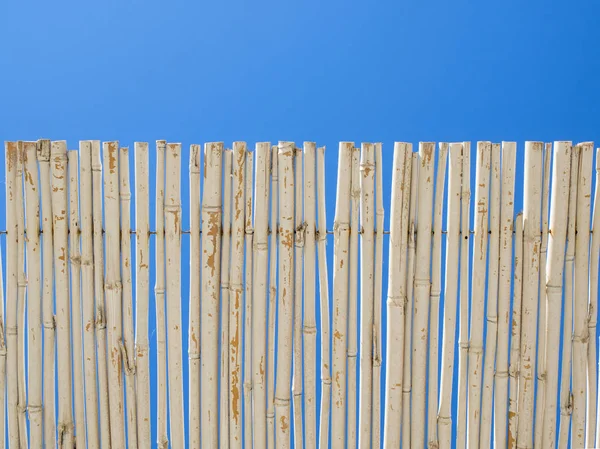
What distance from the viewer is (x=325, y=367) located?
6.48 ft

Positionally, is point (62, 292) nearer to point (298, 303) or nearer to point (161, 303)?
point (161, 303)

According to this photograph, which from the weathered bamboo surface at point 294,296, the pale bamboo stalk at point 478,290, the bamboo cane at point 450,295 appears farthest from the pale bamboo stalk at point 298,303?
the pale bamboo stalk at point 478,290

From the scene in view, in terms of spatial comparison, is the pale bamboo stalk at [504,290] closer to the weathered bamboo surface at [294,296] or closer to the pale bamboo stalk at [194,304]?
the weathered bamboo surface at [294,296]

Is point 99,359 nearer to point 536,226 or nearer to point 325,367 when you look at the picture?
point 325,367

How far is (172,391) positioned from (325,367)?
0.47 meters

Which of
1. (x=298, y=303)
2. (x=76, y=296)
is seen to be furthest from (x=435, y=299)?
(x=76, y=296)

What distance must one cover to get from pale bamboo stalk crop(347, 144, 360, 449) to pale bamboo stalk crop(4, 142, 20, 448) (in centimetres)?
98

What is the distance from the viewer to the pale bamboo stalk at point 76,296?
1.91 metres

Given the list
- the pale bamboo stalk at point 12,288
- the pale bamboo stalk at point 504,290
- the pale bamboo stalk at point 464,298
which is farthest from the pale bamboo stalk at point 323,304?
the pale bamboo stalk at point 12,288

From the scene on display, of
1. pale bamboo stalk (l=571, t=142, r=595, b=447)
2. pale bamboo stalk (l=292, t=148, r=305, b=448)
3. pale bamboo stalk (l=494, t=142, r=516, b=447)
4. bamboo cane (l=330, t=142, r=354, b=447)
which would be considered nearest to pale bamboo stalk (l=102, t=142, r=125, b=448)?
pale bamboo stalk (l=292, t=148, r=305, b=448)

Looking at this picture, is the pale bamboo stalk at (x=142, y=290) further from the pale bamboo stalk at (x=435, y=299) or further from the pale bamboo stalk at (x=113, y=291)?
the pale bamboo stalk at (x=435, y=299)

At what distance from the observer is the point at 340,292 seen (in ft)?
6.37

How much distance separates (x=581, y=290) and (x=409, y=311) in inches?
20.7

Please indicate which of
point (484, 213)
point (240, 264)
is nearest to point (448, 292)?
point (484, 213)
